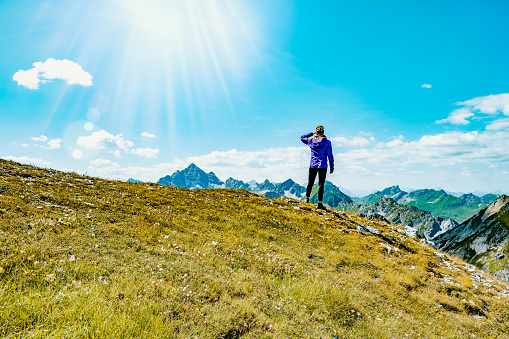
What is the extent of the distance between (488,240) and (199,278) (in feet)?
515

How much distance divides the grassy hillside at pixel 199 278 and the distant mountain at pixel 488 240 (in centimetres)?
12919

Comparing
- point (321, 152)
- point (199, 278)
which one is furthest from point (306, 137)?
point (199, 278)

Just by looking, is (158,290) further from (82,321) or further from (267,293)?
(267,293)

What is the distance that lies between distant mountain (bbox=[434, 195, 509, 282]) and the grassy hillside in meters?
129

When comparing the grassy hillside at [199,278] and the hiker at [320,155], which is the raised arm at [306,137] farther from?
the grassy hillside at [199,278]

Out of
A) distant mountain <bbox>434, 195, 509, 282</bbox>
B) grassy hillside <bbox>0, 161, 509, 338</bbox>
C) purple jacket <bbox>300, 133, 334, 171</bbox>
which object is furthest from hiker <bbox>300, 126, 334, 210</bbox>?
distant mountain <bbox>434, 195, 509, 282</bbox>

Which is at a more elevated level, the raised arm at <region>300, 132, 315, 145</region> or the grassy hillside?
the raised arm at <region>300, 132, 315, 145</region>

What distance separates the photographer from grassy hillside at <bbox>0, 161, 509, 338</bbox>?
4.91 m

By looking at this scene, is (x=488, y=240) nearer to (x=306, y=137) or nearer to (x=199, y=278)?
(x=306, y=137)

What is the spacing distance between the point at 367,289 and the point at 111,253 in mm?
9834

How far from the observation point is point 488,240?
111m

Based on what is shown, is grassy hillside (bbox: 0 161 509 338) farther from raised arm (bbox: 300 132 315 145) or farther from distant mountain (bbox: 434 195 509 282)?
distant mountain (bbox: 434 195 509 282)

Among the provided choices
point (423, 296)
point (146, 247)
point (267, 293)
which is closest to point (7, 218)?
point (146, 247)

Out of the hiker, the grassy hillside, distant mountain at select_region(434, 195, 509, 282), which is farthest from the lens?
distant mountain at select_region(434, 195, 509, 282)
